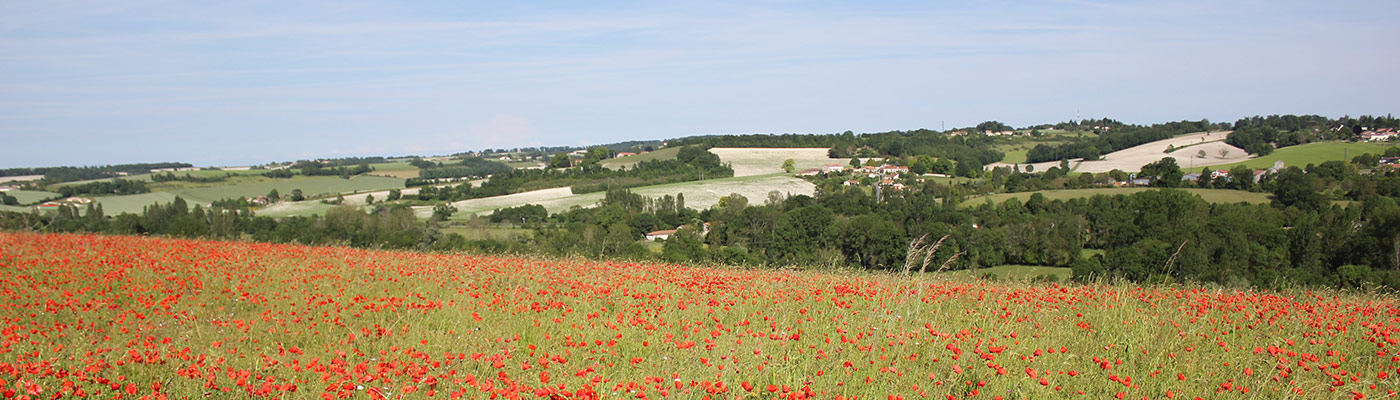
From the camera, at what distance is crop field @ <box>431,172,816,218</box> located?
227 feet

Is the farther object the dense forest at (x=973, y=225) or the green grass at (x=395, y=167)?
the green grass at (x=395, y=167)

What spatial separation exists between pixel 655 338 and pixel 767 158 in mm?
102794

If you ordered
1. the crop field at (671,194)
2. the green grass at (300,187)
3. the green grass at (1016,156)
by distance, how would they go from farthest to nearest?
the green grass at (1016,156) → the green grass at (300,187) → the crop field at (671,194)

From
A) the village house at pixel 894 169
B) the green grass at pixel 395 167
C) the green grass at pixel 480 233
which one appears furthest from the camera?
the green grass at pixel 395 167

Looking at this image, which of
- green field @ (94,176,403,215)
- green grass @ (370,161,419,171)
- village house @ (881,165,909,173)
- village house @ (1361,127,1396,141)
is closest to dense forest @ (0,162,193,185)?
green field @ (94,176,403,215)

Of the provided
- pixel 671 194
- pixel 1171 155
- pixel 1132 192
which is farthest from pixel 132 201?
pixel 1171 155

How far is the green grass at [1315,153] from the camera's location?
2559 inches

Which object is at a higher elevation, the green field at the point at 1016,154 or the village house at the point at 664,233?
the green field at the point at 1016,154

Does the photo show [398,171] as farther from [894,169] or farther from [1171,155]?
[1171,155]

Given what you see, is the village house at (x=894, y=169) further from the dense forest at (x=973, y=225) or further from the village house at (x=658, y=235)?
the village house at (x=658, y=235)

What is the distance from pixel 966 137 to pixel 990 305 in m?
128

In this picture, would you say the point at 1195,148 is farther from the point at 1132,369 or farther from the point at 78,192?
the point at 78,192

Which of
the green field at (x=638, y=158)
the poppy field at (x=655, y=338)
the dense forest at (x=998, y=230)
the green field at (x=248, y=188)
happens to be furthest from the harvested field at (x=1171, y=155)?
the poppy field at (x=655, y=338)

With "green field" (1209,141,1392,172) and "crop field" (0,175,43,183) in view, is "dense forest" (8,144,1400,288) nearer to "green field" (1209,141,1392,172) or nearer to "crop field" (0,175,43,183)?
"green field" (1209,141,1392,172)
